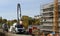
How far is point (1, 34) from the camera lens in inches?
1732

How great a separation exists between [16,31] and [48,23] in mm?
21739

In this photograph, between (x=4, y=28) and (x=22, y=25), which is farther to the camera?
(x=4, y=28)

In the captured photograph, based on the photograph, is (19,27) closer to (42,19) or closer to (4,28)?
(4,28)

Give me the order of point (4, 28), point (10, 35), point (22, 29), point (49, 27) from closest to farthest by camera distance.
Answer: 1. point (10, 35)
2. point (22, 29)
3. point (4, 28)
4. point (49, 27)

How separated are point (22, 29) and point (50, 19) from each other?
21.3m

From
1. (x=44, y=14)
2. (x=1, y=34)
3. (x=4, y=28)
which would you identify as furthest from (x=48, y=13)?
(x=1, y=34)

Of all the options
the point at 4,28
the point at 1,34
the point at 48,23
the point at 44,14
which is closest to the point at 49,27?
the point at 48,23

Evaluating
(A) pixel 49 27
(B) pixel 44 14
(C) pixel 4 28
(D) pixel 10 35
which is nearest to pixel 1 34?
(D) pixel 10 35

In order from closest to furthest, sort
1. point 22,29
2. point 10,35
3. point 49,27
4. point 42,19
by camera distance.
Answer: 1. point 10,35
2. point 22,29
3. point 49,27
4. point 42,19

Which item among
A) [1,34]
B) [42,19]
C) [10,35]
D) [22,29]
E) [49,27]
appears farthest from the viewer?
[42,19]

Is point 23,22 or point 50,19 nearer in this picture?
point 23,22

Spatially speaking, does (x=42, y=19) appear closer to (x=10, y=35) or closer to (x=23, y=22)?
(x=23, y=22)

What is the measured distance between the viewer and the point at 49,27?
212ft

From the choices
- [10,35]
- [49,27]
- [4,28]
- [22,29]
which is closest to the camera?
[10,35]
